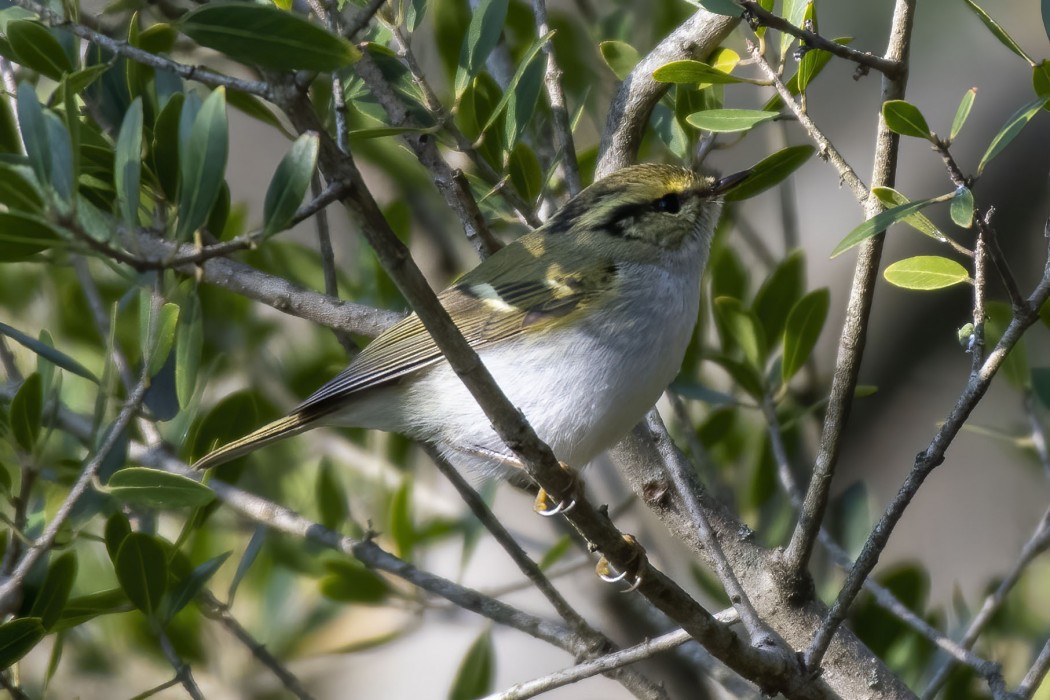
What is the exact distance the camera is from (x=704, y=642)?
2154mm

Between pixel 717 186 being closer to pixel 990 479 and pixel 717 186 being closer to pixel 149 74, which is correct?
pixel 149 74

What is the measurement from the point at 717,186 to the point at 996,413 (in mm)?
2362

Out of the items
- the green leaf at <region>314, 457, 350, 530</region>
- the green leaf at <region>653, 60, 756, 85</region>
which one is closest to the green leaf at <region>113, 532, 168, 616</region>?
the green leaf at <region>314, 457, 350, 530</region>

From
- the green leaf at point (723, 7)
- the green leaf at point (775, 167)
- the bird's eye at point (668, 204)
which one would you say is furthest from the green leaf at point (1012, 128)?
the bird's eye at point (668, 204)

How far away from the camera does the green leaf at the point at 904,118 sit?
193 centimetres

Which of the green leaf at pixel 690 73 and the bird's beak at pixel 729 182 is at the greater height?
→ the green leaf at pixel 690 73

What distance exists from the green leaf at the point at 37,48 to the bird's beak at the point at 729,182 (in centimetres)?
163

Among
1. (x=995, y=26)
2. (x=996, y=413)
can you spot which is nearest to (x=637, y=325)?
(x=995, y=26)

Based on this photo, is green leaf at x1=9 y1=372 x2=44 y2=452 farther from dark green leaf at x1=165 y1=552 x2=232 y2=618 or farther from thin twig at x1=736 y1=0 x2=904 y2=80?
thin twig at x1=736 y1=0 x2=904 y2=80

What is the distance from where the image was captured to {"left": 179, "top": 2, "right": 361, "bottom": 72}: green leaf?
58.5 inches

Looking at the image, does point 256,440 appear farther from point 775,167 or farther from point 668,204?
point 775,167

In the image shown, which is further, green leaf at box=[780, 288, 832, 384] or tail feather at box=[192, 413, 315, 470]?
green leaf at box=[780, 288, 832, 384]

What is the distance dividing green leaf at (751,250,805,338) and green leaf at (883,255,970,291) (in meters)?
1.16

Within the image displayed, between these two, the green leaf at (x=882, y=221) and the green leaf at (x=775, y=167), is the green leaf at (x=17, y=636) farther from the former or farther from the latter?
the green leaf at (x=775, y=167)
